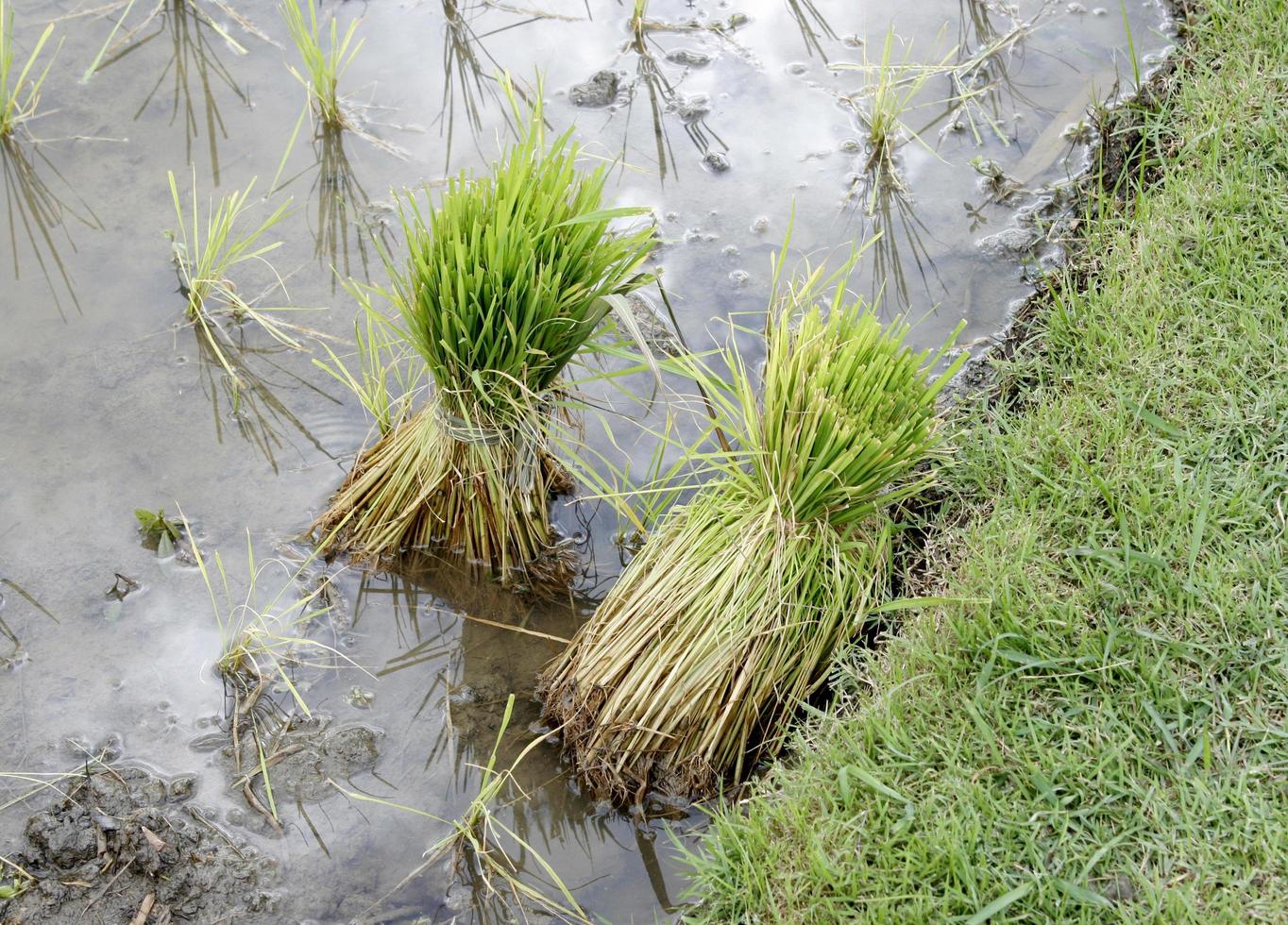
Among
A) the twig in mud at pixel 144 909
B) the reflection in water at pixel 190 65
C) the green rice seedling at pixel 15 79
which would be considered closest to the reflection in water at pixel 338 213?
the reflection in water at pixel 190 65

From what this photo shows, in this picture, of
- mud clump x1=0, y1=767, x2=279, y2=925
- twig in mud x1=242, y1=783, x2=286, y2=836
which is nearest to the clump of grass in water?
twig in mud x1=242, y1=783, x2=286, y2=836

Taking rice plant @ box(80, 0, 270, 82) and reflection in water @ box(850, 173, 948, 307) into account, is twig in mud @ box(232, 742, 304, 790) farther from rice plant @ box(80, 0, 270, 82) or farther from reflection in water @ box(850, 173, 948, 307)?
rice plant @ box(80, 0, 270, 82)

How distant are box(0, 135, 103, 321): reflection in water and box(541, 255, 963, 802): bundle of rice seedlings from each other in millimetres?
1995

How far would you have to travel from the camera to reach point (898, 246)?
3.61 meters

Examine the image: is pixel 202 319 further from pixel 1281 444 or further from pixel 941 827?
pixel 1281 444

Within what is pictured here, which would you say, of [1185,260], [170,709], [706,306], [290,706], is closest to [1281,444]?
[1185,260]

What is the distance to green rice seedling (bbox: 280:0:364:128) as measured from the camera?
3.60 meters

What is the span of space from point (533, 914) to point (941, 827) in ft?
2.84

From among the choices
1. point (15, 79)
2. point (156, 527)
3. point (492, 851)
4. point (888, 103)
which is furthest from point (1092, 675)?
point (15, 79)

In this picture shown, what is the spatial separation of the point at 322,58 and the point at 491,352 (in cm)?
171

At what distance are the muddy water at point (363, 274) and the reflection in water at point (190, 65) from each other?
0.04 ft

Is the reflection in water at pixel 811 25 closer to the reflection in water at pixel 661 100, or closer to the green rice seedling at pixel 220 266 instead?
the reflection in water at pixel 661 100

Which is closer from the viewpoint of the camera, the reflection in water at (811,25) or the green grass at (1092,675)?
the green grass at (1092,675)

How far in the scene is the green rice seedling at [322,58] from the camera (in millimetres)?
3596
